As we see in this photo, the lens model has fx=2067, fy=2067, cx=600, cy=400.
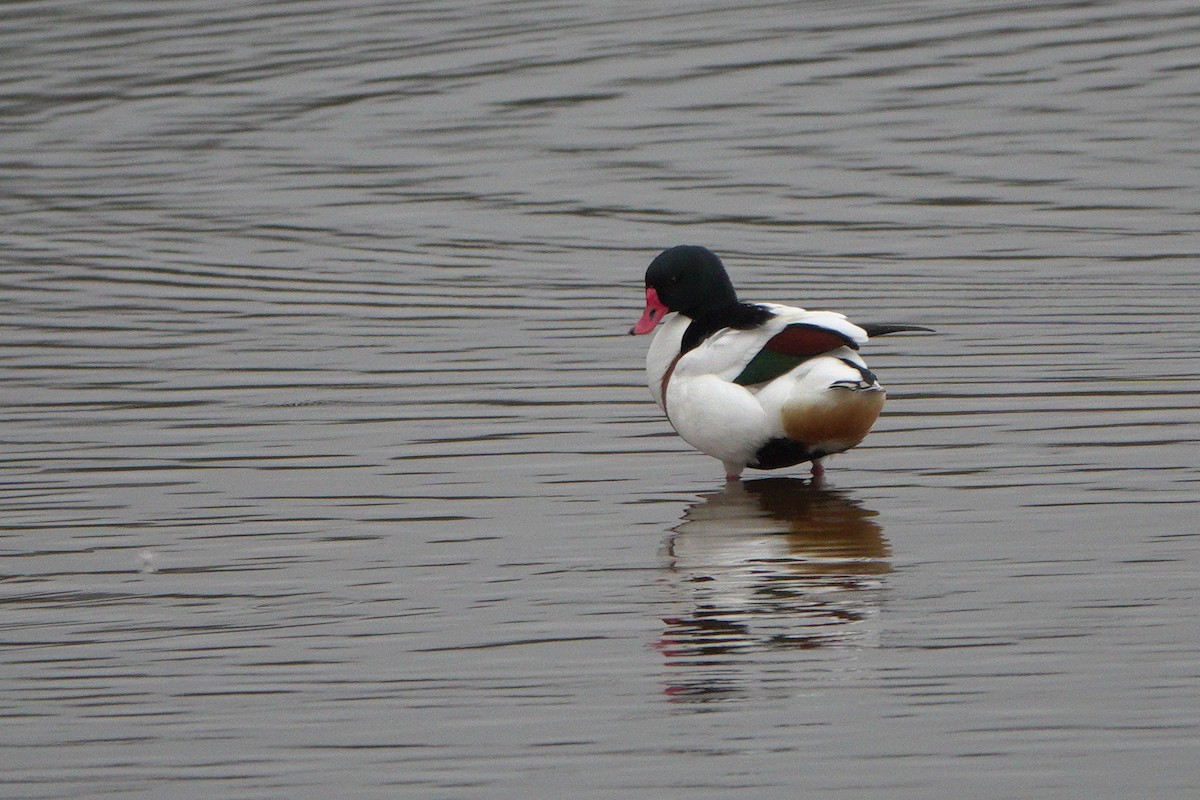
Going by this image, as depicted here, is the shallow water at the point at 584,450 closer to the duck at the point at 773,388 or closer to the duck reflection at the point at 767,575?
the duck reflection at the point at 767,575

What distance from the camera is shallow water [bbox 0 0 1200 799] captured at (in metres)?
4.34

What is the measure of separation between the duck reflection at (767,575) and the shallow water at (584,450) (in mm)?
19

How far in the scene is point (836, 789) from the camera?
3984 mm

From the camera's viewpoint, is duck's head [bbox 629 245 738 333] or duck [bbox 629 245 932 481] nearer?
duck [bbox 629 245 932 481]

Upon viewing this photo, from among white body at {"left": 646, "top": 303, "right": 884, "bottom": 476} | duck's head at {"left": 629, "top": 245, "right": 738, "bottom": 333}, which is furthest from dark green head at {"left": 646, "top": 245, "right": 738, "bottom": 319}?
white body at {"left": 646, "top": 303, "right": 884, "bottom": 476}

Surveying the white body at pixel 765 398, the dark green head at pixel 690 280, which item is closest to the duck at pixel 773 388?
the white body at pixel 765 398

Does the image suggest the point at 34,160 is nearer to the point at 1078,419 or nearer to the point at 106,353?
the point at 106,353

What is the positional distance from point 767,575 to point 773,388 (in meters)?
0.86

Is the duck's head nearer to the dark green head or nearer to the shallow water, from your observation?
the dark green head

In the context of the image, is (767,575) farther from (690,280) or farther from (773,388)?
(690,280)

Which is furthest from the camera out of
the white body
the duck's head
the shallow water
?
the duck's head

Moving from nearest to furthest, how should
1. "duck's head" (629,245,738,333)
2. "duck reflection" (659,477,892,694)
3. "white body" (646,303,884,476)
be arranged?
"duck reflection" (659,477,892,694) → "white body" (646,303,884,476) → "duck's head" (629,245,738,333)

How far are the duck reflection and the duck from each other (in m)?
0.17

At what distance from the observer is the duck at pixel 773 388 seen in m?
6.02
